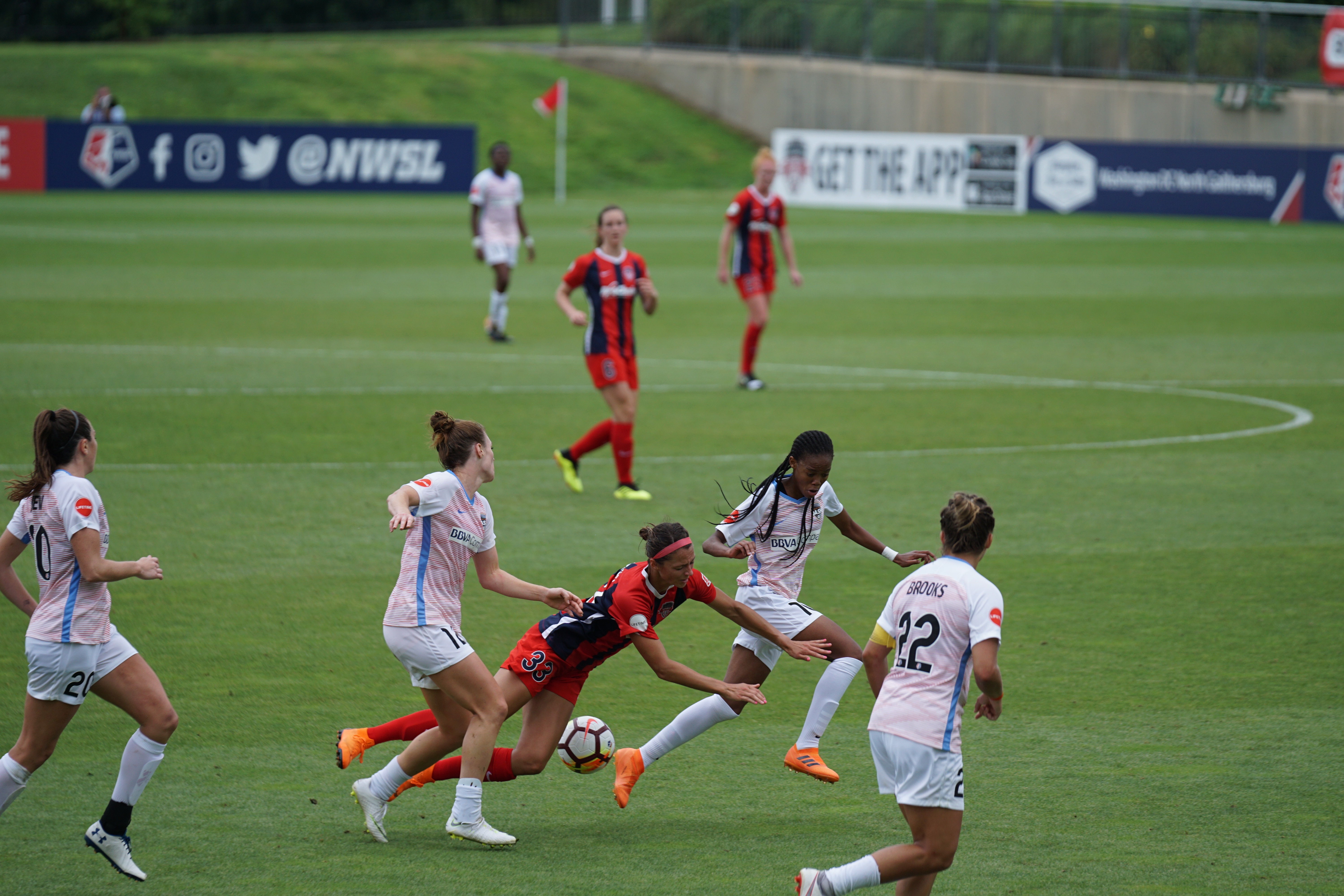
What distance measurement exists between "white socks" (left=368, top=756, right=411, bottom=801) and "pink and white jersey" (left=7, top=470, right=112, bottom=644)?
3.90 ft

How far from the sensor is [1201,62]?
44625 millimetres

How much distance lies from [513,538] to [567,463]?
5.54 ft

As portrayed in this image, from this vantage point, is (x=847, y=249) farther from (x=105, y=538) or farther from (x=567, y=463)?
(x=105, y=538)

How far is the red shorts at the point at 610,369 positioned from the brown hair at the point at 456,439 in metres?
5.59

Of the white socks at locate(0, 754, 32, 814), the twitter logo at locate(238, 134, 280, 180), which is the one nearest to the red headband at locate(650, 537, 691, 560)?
the white socks at locate(0, 754, 32, 814)

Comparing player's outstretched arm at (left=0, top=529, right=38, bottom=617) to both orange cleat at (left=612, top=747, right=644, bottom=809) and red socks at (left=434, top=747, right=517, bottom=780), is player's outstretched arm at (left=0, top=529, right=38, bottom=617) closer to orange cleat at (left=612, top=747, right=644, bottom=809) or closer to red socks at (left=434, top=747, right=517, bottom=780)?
red socks at (left=434, top=747, right=517, bottom=780)

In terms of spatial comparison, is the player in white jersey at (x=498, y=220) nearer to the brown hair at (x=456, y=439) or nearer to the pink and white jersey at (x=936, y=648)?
the brown hair at (x=456, y=439)

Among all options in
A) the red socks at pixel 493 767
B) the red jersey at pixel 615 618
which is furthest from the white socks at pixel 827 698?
the red socks at pixel 493 767

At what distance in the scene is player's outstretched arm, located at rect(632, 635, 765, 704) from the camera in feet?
19.4

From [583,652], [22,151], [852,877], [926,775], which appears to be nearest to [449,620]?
[583,652]

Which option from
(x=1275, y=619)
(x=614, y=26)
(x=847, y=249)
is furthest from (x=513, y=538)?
(x=614, y=26)

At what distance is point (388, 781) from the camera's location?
6.01 m

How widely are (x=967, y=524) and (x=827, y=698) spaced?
184cm

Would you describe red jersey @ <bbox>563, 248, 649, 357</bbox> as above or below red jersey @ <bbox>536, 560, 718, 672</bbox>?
above
